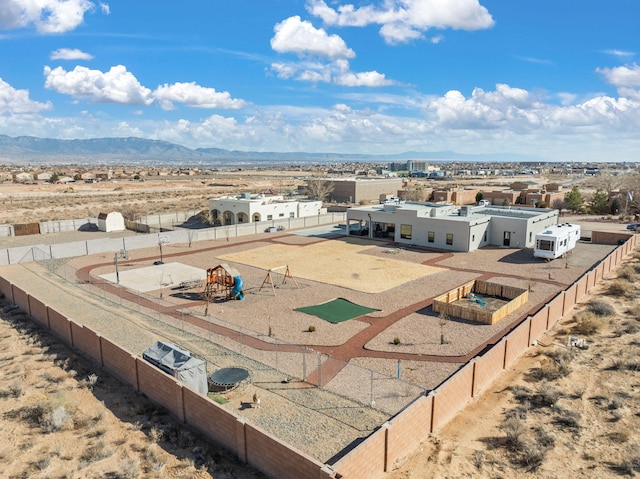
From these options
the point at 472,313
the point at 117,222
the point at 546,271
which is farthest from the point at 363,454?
the point at 117,222

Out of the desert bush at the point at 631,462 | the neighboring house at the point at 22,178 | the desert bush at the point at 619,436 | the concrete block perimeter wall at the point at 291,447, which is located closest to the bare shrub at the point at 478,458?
the concrete block perimeter wall at the point at 291,447

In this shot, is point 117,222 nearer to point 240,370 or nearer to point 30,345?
point 30,345

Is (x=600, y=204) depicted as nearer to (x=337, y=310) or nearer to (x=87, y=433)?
(x=337, y=310)

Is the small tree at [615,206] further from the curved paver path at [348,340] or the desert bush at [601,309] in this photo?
the curved paver path at [348,340]

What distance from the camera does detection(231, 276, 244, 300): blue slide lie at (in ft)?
101

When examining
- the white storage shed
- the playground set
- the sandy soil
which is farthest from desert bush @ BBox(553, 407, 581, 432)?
the white storage shed

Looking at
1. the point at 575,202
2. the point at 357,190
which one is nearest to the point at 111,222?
the point at 357,190

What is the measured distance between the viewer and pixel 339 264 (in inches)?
1671

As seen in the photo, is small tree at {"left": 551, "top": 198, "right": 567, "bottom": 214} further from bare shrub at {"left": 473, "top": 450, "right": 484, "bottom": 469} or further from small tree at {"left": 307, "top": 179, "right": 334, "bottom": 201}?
bare shrub at {"left": 473, "top": 450, "right": 484, "bottom": 469}

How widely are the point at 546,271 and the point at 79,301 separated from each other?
1397 inches

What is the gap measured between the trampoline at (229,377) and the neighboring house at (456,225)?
112 feet

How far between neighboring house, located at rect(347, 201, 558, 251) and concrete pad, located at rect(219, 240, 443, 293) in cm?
404

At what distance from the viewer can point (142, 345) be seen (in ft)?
74.3

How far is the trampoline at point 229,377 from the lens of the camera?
17.9 metres
